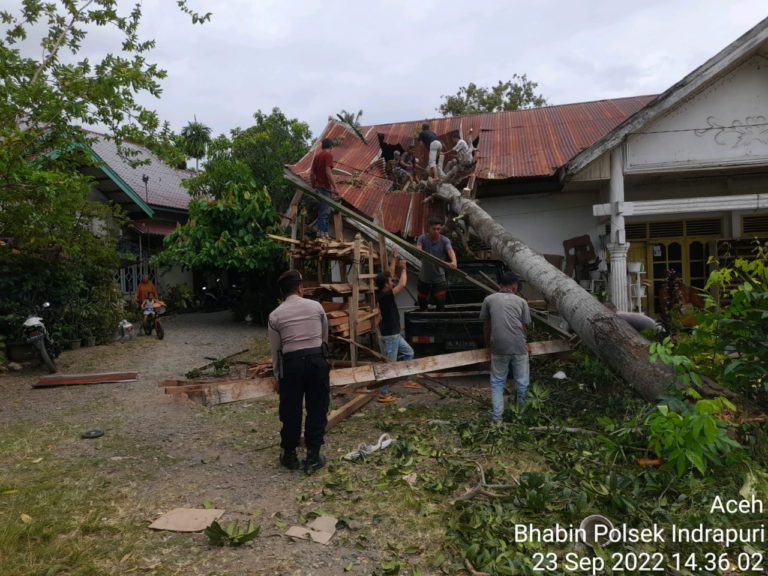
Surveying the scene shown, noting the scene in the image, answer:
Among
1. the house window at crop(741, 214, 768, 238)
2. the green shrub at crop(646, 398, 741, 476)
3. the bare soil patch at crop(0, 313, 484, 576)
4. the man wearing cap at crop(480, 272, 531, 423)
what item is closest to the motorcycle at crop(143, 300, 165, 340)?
the bare soil patch at crop(0, 313, 484, 576)

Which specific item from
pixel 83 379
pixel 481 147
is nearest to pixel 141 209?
pixel 83 379

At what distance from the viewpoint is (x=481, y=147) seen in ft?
41.9

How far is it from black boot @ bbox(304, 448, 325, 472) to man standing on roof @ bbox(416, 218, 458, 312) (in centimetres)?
402

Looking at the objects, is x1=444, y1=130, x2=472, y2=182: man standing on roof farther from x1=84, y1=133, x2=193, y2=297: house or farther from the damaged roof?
x1=84, y1=133, x2=193, y2=297: house

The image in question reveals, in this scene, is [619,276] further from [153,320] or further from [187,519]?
[153,320]

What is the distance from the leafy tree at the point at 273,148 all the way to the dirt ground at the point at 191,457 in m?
8.25

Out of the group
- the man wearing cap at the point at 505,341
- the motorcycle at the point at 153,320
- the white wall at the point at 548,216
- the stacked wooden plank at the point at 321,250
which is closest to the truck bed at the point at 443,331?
the stacked wooden plank at the point at 321,250

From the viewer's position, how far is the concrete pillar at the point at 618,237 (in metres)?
9.41

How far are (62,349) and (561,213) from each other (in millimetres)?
11236

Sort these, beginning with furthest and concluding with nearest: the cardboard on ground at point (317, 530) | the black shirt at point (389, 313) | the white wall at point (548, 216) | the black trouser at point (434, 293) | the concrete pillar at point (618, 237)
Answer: the white wall at point (548, 216)
the concrete pillar at point (618, 237)
the black trouser at point (434, 293)
the black shirt at point (389, 313)
the cardboard on ground at point (317, 530)

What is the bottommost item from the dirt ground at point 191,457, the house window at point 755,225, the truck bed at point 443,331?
the dirt ground at point 191,457

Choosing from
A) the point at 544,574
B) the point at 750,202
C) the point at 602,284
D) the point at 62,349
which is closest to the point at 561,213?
the point at 602,284

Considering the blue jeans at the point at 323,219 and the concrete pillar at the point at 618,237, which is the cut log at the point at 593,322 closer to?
the blue jeans at the point at 323,219

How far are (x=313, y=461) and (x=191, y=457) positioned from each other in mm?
1353
